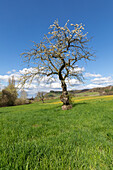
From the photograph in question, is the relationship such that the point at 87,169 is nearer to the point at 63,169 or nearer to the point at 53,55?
the point at 63,169

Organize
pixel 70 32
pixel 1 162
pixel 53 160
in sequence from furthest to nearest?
pixel 70 32, pixel 53 160, pixel 1 162

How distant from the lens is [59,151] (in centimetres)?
278

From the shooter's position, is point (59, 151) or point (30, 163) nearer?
point (30, 163)

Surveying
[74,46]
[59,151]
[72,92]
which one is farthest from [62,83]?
[59,151]

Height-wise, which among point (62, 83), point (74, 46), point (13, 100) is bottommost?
point (13, 100)

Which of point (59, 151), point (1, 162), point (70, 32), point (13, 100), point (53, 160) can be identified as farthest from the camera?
point (13, 100)

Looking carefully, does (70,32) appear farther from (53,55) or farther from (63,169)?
(63,169)

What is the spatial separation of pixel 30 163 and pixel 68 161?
867 millimetres

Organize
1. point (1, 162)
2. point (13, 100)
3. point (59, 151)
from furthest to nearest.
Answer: point (13, 100), point (59, 151), point (1, 162)

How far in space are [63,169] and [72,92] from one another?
14.1 m

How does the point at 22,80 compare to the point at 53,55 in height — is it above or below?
below

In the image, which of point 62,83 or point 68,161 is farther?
point 62,83

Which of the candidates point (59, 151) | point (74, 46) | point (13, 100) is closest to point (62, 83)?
point (74, 46)

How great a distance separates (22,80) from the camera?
51.0ft
